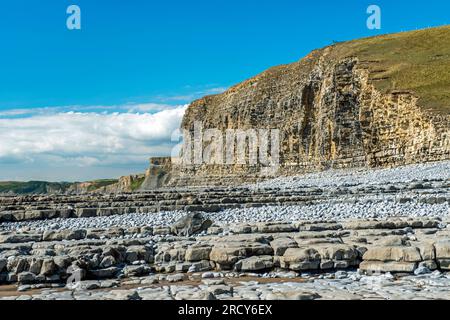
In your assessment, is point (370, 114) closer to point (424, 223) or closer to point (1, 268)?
point (424, 223)

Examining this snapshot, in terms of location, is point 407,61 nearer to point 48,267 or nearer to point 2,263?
point 48,267

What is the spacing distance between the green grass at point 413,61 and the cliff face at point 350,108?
0.09 metres

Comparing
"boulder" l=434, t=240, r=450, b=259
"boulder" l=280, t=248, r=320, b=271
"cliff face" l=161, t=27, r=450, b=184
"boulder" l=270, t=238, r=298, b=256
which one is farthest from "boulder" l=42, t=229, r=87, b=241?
"cliff face" l=161, t=27, r=450, b=184

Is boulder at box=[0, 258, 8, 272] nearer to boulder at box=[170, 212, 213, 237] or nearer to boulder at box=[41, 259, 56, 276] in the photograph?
boulder at box=[41, 259, 56, 276]

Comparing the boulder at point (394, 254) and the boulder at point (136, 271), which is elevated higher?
the boulder at point (394, 254)

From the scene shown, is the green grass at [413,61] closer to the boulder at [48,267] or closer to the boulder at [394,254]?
the boulder at [394,254]

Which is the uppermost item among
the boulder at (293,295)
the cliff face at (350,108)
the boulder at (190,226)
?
the cliff face at (350,108)

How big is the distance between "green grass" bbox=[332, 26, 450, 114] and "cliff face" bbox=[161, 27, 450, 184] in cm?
9

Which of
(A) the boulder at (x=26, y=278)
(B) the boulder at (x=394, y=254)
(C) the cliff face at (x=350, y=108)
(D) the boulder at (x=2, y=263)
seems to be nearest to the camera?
(B) the boulder at (x=394, y=254)

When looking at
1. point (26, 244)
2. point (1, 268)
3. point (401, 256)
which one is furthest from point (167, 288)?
point (26, 244)

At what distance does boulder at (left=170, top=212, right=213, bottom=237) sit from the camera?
1327 centimetres

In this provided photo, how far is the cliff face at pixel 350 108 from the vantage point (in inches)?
1613

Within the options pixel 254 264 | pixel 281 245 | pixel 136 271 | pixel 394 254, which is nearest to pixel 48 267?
pixel 136 271

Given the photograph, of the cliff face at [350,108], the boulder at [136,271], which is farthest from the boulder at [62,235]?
the cliff face at [350,108]
